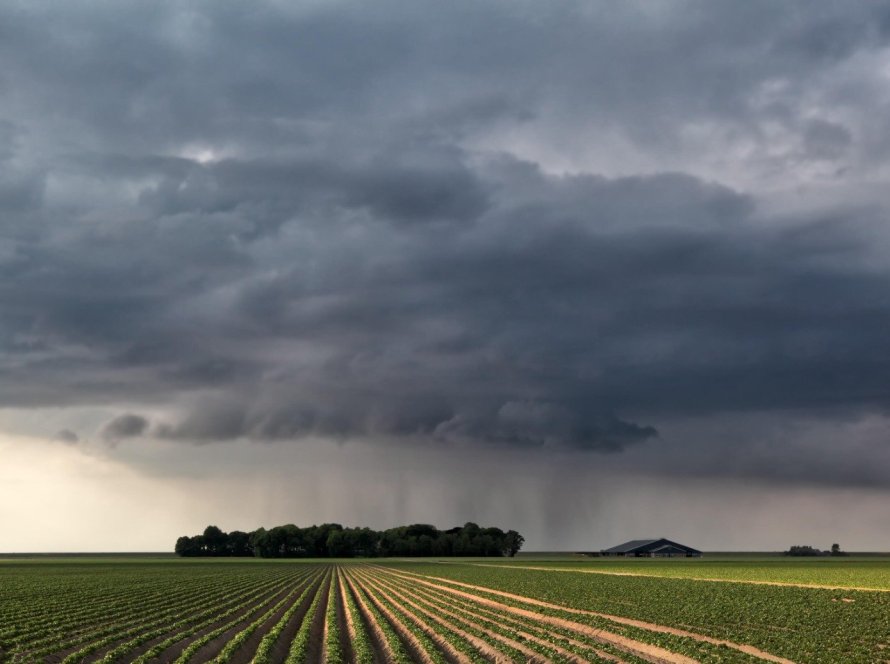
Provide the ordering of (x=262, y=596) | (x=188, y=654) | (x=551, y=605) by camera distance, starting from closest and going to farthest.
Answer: (x=188, y=654)
(x=551, y=605)
(x=262, y=596)

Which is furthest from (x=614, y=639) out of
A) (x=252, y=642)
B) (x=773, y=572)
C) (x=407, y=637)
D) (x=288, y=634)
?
(x=773, y=572)

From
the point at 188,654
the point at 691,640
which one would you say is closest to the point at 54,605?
the point at 188,654

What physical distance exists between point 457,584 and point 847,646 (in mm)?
45710

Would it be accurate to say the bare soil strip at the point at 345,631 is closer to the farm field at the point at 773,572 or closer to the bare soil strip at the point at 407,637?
the bare soil strip at the point at 407,637

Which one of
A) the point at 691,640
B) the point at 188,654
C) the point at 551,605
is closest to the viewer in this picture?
the point at 188,654

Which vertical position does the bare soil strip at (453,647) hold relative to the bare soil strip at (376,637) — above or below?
above

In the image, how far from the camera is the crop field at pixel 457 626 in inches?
1157

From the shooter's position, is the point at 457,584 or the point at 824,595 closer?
the point at 824,595

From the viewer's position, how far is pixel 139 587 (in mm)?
71750

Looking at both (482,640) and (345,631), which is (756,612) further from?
(345,631)

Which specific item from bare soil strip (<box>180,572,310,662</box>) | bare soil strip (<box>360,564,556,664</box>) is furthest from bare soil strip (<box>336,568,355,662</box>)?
bare soil strip (<box>180,572,310,662</box>)

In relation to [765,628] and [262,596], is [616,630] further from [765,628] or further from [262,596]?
[262,596]

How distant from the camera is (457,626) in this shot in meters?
37.1

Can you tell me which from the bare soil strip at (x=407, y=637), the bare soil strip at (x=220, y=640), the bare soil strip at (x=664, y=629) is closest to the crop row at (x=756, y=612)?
the bare soil strip at (x=664, y=629)
